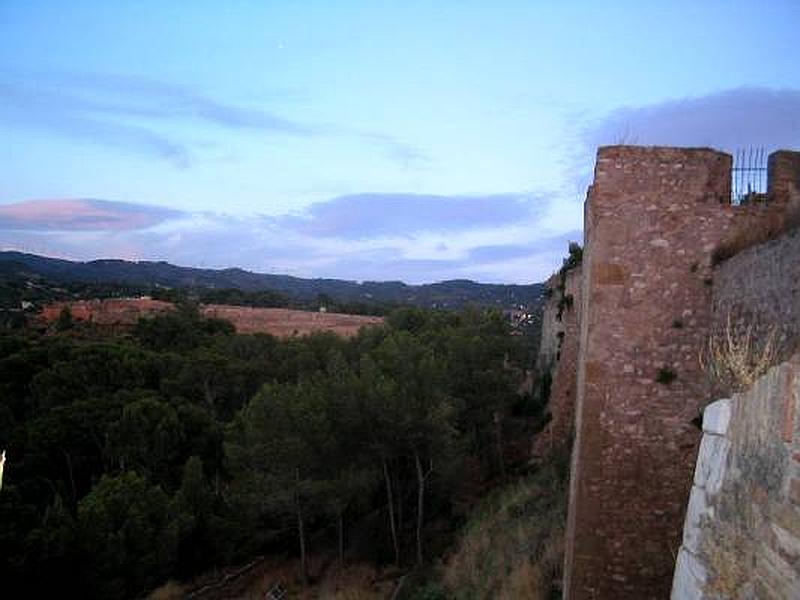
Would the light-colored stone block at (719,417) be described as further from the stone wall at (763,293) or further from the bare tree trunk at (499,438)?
the bare tree trunk at (499,438)

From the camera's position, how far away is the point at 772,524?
2848mm

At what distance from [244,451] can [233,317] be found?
33.9 m

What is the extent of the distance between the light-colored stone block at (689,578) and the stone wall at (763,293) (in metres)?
2.54

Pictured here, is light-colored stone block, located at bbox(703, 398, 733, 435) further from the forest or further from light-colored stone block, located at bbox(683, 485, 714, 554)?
the forest

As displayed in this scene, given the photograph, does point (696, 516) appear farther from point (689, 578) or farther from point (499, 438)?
point (499, 438)

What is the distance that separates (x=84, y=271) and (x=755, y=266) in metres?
142

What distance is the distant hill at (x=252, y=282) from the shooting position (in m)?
109

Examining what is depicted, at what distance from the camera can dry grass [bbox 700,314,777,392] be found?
3526mm

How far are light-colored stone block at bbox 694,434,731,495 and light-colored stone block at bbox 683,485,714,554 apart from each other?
0.19 ft

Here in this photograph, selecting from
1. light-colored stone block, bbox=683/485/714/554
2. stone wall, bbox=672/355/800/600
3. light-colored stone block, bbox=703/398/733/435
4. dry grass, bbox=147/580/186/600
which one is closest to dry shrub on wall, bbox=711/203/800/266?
light-colored stone block, bbox=703/398/733/435

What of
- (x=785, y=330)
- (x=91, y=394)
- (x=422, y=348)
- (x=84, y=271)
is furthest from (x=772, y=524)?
(x=84, y=271)

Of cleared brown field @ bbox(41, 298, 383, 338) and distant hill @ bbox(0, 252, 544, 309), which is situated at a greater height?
distant hill @ bbox(0, 252, 544, 309)

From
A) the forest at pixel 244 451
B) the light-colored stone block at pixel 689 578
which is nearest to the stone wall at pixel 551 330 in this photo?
the forest at pixel 244 451

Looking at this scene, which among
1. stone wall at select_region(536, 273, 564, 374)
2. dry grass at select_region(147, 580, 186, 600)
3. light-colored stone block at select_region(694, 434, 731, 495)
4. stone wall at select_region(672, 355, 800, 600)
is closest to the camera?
stone wall at select_region(672, 355, 800, 600)
